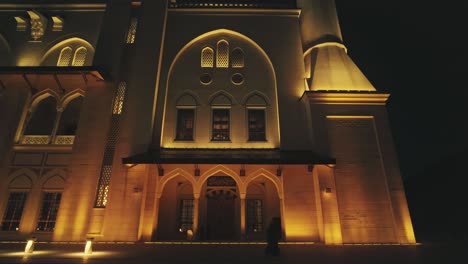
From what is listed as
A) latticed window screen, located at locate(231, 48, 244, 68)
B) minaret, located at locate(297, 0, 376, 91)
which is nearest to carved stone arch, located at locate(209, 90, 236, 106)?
latticed window screen, located at locate(231, 48, 244, 68)

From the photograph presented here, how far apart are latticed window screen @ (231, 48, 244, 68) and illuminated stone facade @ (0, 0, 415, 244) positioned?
111 millimetres

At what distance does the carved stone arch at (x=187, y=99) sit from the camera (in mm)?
17156

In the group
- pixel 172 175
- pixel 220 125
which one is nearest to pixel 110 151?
pixel 172 175

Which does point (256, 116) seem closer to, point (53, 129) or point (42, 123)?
point (53, 129)

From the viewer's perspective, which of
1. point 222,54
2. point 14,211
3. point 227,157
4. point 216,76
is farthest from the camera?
point 222,54

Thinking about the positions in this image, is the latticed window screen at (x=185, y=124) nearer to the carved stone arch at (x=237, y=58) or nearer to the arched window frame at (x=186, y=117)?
the arched window frame at (x=186, y=117)

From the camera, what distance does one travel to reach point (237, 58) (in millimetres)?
18469

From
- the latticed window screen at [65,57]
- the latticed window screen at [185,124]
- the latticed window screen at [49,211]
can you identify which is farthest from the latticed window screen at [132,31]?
the latticed window screen at [49,211]

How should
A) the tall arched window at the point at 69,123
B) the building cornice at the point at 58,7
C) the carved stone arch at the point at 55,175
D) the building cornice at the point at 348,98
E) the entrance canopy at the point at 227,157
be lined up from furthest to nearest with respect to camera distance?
the building cornice at the point at 58,7 < the tall arched window at the point at 69,123 < the building cornice at the point at 348,98 < the carved stone arch at the point at 55,175 < the entrance canopy at the point at 227,157

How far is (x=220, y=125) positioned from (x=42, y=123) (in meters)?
11.5

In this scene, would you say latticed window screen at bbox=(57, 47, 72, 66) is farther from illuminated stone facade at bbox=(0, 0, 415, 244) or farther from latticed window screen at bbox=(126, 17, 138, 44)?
latticed window screen at bbox=(126, 17, 138, 44)

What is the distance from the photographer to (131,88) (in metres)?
16.3

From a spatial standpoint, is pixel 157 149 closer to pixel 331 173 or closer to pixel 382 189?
pixel 331 173

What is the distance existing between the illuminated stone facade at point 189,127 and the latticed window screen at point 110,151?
0.07 m
